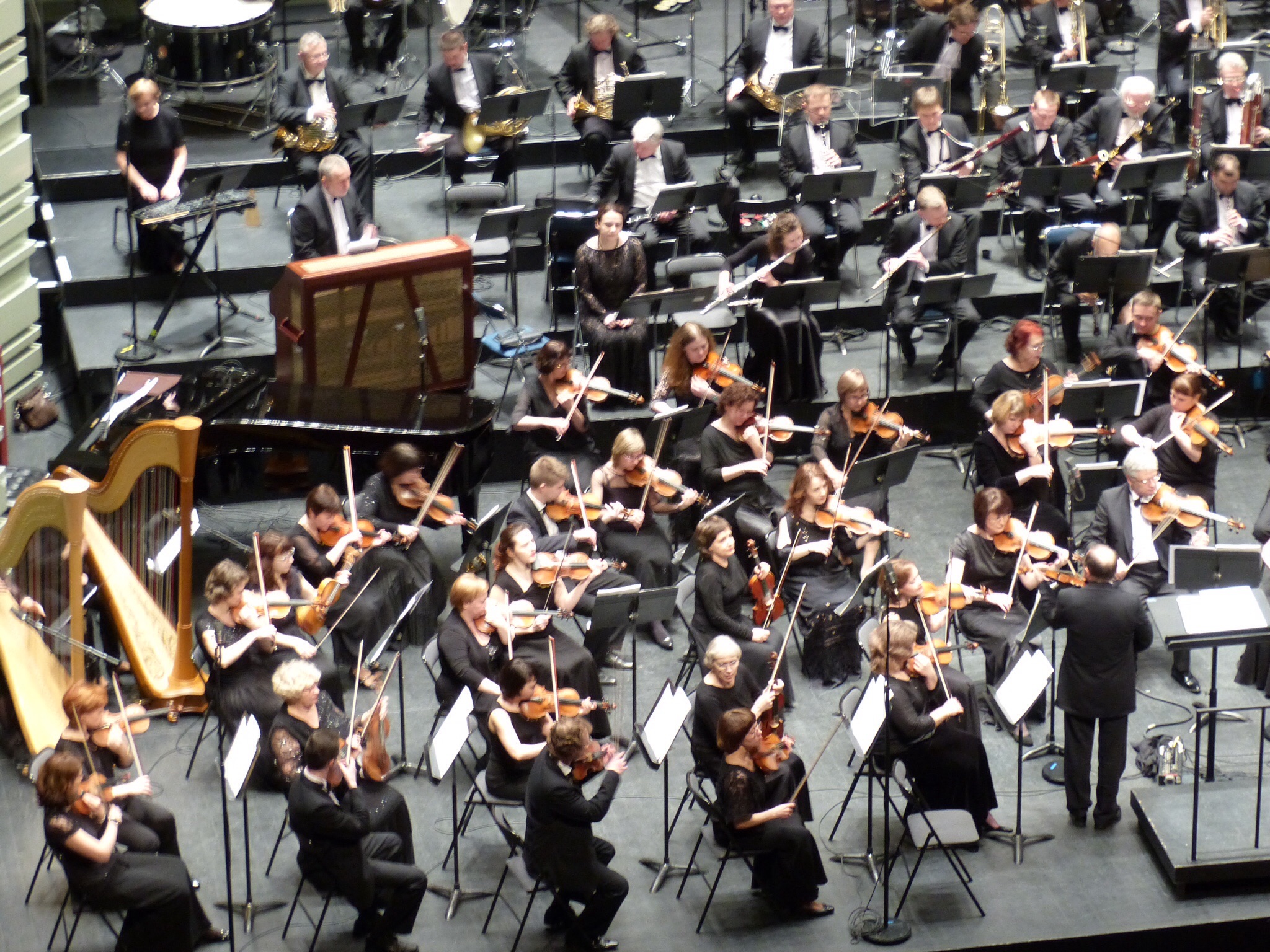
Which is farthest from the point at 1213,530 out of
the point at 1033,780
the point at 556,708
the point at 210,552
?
the point at 210,552

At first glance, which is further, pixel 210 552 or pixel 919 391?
pixel 919 391

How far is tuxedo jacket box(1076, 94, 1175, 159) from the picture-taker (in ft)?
39.1

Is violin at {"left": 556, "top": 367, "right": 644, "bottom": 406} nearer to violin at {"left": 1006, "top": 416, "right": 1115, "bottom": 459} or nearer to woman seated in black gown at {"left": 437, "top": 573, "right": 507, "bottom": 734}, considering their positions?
woman seated in black gown at {"left": 437, "top": 573, "right": 507, "bottom": 734}

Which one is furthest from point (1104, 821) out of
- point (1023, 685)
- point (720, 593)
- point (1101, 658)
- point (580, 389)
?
point (580, 389)

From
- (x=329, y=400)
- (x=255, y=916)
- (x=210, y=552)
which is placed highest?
(x=329, y=400)

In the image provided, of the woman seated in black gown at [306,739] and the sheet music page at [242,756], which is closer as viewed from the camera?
the sheet music page at [242,756]

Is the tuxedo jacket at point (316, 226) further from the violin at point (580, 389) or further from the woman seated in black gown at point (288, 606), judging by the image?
the woman seated in black gown at point (288, 606)

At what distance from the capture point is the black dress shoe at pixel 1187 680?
9.09m

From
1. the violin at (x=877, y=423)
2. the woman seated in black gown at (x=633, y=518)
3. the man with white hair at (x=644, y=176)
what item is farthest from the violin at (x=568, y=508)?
the man with white hair at (x=644, y=176)

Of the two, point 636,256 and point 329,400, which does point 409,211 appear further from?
point 329,400

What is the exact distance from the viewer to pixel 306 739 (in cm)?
764

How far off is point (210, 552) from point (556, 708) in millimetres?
2534

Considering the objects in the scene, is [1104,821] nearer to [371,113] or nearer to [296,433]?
[296,433]

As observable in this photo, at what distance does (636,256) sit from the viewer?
1053 cm
